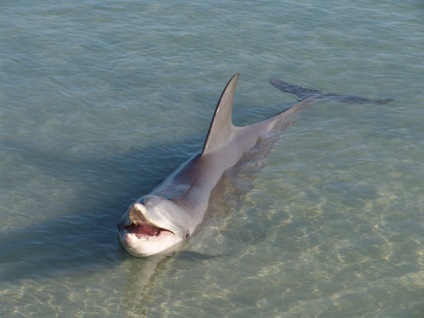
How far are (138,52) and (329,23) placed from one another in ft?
17.5

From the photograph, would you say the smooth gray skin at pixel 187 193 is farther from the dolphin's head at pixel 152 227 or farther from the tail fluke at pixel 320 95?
the tail fluke at pixel 320 95

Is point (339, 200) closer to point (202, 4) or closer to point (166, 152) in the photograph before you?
point (166, 152)

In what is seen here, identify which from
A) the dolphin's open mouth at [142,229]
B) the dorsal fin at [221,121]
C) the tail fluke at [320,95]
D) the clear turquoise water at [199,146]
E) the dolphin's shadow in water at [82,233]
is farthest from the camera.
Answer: the tail fluke at [320,95]

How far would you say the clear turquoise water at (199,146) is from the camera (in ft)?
34.6

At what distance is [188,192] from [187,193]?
4cm

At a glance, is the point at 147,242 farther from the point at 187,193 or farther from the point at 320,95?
the point at 320,95

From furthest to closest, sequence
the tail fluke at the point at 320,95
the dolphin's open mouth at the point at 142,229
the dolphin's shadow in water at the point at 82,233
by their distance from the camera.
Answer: the tail fluke at the point at 320,95
the dolphin's shadow in water at the point at 82,233
the dolphin's open mouth at the point at 142,229

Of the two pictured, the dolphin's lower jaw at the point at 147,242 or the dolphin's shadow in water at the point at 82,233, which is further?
the dolphin's shadow in water at the point at 82,233

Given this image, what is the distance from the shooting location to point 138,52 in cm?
1866

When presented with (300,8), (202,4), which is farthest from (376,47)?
(202,4)

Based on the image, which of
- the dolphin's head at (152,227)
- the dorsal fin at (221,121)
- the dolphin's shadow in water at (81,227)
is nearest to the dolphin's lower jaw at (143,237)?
the dolphin's head at (152,227)

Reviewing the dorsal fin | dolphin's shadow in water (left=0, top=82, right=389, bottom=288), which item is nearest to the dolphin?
the dorsal fin

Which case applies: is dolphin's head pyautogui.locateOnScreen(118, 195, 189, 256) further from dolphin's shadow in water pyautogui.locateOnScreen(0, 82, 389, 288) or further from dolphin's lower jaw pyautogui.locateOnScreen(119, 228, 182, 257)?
dolphin's shadow in water pyautogui.locateOnScreen(0, 82, 389, 288)

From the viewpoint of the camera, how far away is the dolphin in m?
10.6
